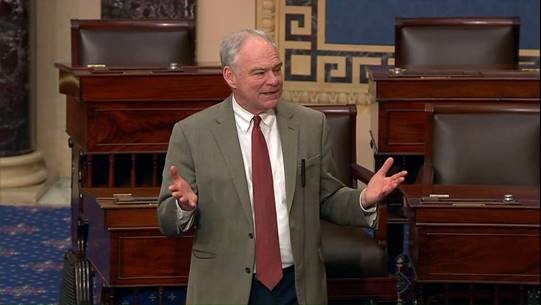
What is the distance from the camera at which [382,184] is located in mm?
3844

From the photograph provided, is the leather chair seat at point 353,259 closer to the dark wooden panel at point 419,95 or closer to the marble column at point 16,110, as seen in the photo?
the dark wooden panel at point 419,95

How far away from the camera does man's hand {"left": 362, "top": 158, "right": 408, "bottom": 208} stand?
3.79 meters

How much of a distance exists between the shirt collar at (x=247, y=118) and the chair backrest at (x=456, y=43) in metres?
2.95

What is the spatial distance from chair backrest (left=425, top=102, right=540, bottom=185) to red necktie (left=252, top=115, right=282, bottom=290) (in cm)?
168

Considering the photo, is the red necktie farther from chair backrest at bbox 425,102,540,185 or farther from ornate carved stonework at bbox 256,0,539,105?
ornate carved stonework at bbox 256,0,539,105

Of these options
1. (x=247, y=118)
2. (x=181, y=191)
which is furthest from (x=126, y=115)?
Result: (x=181, y=191)

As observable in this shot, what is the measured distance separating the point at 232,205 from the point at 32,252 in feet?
10.4

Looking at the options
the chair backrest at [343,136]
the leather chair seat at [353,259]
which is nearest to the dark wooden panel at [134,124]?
the chair backrest at [343,136]

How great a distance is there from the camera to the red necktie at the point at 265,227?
3951 millimetres

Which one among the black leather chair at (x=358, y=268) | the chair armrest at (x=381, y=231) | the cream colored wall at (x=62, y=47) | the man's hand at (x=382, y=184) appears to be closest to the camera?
the man's hand at (x=382, y=184)

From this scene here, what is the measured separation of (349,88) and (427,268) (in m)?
4.09

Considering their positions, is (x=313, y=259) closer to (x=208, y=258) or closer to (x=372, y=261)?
(x=208, y=258)

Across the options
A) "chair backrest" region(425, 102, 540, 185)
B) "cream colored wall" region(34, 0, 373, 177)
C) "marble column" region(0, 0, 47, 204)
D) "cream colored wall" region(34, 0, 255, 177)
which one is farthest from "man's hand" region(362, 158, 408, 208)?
"cream colored wall" region(34, 0, 255, 177)

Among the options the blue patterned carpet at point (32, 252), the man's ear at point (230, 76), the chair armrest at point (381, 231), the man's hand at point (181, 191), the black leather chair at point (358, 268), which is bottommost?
the blue patterned carpet at point (32, 252)
